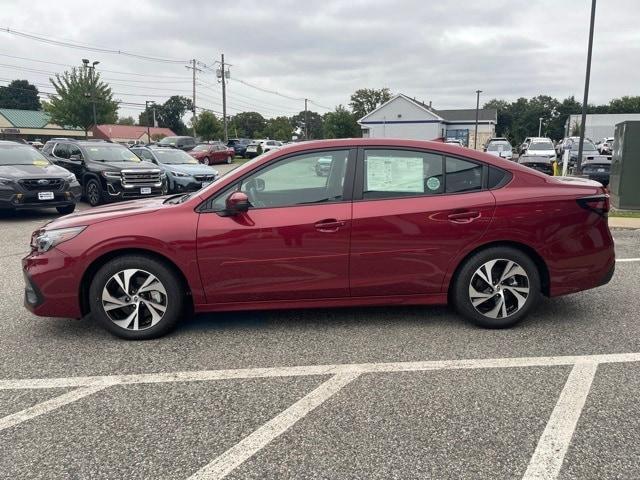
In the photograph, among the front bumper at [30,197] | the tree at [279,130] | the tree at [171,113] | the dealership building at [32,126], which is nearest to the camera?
the front bumper at [30,197]

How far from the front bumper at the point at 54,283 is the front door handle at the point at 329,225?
1.91 metres

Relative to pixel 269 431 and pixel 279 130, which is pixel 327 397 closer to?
pixel 269 431

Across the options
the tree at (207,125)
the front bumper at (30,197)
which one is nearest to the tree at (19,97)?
the tree at (207,125)

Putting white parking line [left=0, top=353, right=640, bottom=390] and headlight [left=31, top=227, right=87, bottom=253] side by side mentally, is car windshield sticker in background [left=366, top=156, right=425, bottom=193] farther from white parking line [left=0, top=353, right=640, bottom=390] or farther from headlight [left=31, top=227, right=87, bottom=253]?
headlight [left=31, top=227, right=87, bottom=253]

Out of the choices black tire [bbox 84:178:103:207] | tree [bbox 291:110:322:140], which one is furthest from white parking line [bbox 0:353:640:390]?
tree [bbox 291:110:322:140]

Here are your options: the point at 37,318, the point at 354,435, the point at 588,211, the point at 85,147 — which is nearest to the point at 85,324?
the point at 37,318

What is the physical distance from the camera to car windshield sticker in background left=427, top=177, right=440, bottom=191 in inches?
165

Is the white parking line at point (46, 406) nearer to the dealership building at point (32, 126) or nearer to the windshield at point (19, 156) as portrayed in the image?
the windshield at point (19, 156)

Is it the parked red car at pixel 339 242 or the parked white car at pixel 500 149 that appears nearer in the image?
the parked red car at pixel 339 242

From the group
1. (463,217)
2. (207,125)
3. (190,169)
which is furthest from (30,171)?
(207,125)

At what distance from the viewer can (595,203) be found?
4234 mm

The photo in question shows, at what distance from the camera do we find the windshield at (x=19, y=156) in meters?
11.2

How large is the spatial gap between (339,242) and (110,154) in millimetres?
11803

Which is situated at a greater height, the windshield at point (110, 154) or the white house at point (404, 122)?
the white house at point (404, 122)
